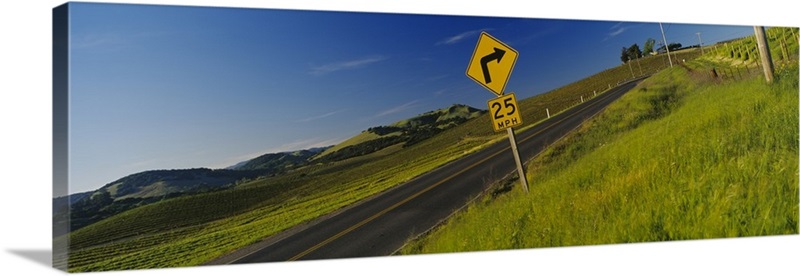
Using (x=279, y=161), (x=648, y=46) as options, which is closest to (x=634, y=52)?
(x=648, y=46)

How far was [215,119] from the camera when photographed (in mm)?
8547

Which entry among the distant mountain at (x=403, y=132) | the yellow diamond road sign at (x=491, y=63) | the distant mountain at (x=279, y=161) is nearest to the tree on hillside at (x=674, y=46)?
the yellow diamond road sign at (x=491, y=63)

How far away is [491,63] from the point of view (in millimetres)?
10219

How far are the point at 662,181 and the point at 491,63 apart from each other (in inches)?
135

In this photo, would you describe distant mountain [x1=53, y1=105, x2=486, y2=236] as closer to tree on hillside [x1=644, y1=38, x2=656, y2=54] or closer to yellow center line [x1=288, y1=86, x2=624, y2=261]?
yellow center line [x1=288, y1=86, x2=624, y2=261]

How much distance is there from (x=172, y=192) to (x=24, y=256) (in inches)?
95.0

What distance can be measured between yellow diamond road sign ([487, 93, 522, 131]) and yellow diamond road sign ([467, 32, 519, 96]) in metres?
0.14

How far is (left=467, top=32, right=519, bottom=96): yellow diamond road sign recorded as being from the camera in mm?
10070

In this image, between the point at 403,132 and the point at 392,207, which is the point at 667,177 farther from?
the point at 392,207

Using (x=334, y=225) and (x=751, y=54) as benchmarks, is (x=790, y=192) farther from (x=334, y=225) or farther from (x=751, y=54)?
(x=334, y=225)

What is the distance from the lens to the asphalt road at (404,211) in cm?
917

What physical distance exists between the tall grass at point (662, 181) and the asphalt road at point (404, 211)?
0.32 m

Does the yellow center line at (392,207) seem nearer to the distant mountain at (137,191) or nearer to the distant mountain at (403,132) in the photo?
the distant mountain at (403,132)

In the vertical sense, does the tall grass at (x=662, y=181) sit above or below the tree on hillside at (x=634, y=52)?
below
